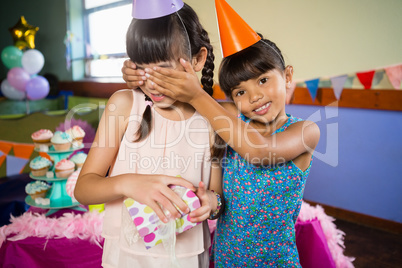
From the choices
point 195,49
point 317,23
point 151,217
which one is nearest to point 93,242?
point 151,217

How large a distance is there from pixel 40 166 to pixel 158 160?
1.09 m

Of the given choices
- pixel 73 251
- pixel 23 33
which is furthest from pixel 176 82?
pixel 23 33

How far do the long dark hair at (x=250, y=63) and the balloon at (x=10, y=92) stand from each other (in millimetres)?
4323

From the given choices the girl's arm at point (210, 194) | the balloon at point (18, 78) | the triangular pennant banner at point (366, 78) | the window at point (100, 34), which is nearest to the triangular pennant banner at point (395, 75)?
the triangular pennant banner at point (366, 78)

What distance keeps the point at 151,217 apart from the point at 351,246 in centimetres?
194

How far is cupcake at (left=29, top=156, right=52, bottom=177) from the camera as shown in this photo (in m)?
1.53

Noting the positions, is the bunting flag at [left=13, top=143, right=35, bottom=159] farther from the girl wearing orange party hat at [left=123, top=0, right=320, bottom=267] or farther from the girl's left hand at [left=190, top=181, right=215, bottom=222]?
the girl's left hand at [left=190, top=181, right=215, bottom=222]

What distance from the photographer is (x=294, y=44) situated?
8.05ft

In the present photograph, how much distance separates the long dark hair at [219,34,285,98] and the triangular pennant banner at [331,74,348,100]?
1.64m

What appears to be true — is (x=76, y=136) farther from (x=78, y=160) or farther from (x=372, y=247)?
(x=372, y=247)

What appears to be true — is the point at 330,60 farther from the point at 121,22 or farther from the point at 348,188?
the point at 121,22

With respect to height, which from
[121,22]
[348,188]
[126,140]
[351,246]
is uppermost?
[121,22]

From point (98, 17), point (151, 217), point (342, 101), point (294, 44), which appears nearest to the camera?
point (151, 217)

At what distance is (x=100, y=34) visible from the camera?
450 cm
